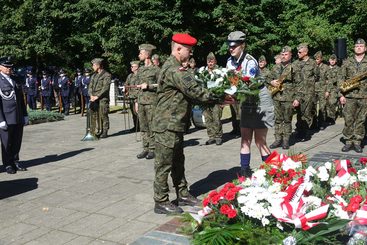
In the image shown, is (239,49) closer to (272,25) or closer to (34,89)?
(272,25)

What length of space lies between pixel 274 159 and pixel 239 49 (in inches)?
64.4

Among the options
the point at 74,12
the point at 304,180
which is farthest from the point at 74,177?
the point at 74,12

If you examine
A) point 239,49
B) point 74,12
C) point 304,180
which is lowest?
point 304,180

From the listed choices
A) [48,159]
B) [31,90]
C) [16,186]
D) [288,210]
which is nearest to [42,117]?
[31,90]

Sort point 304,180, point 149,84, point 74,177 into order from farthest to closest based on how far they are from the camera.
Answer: point 149,84
point 74,177
point 304,180

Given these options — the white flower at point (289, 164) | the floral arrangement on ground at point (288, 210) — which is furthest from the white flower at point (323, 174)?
the white flower at point (289, 164)

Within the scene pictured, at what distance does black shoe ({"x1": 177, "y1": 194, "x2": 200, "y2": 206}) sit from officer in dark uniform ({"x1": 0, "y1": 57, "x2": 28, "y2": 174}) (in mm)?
3771

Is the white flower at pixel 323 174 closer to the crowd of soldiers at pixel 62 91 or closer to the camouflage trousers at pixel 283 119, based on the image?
the camouflage trousers at pixel 283 119

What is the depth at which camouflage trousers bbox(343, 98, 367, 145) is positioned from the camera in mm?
8914

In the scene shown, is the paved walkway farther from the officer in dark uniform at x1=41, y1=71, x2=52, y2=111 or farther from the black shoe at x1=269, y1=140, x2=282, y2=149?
the officer in dark uniform at x1=41, y1=71, x2=52, y2=111

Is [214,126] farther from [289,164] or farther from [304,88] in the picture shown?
[289,164]

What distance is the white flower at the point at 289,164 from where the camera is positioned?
4.98m

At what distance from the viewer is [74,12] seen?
25297mm

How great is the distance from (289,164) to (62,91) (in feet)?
51.1
